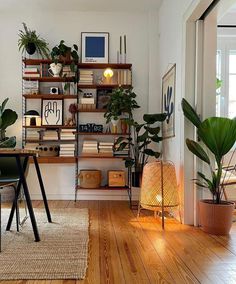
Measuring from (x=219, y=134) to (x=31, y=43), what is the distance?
3144 millimetres

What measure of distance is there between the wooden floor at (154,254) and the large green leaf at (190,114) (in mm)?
1029

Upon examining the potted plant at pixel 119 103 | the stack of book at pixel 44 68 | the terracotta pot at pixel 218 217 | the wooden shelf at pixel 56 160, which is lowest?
the terracotta pot at pixel 218 217

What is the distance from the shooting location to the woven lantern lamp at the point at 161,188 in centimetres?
331

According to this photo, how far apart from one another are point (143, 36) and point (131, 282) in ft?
13.2

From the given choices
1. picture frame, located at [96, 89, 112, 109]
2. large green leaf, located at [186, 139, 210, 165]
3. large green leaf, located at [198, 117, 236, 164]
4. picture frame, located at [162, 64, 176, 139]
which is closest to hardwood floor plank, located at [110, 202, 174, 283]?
large green leaf, located at [186, 139, 210, 165]

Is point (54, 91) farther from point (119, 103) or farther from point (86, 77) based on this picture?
point (119, 103)

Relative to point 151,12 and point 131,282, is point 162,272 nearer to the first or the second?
point 131,282

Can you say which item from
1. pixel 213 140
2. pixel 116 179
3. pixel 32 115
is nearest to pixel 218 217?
pixel 213 140

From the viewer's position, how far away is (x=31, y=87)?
4836 mm

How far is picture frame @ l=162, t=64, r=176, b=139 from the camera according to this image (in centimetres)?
388

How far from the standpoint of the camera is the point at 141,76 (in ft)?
16.4

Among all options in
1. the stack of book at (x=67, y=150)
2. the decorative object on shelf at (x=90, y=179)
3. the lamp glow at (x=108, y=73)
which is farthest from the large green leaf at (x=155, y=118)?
the stack of book at (x=67, y=150)

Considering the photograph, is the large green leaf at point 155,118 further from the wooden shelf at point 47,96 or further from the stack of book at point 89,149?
the wooden shelf at point 47,96

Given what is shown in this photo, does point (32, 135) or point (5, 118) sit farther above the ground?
point (5, 118)
